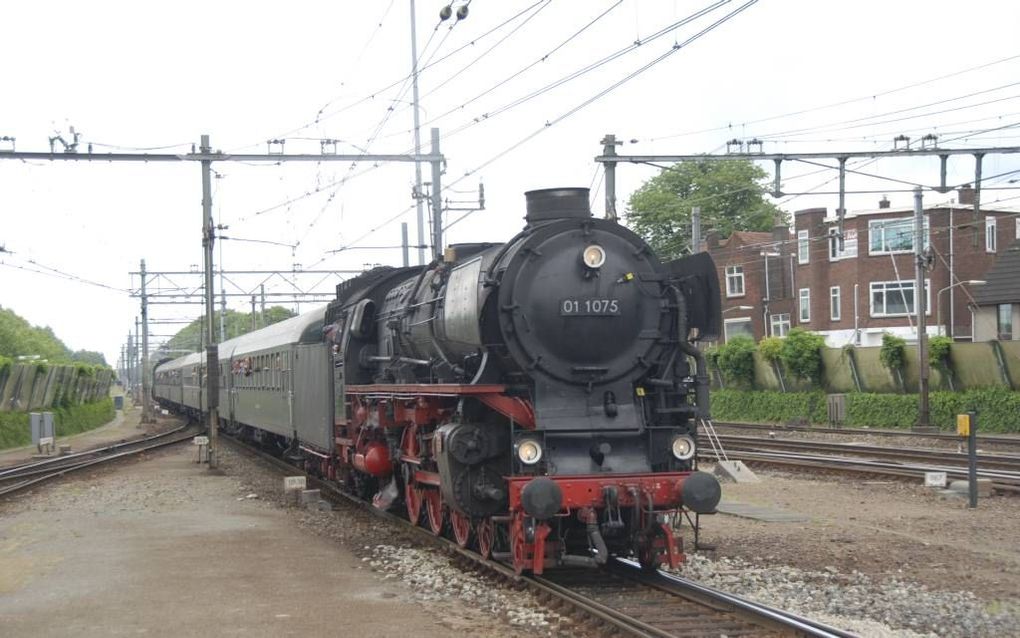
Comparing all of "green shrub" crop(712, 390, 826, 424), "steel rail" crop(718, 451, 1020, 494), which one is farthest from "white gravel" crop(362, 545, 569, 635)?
"green shrub" crop(712, 390, 826, 424)

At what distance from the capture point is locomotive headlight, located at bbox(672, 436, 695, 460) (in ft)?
31.9

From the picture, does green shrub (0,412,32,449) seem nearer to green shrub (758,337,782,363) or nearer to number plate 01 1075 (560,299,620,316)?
green shrub (758,337,782,363)

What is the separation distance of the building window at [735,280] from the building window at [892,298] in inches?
374

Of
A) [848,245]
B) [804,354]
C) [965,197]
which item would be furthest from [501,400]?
[965,197]

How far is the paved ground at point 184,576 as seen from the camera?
8.23 meters

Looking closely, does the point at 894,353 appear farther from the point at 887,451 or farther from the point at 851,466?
the point at 851,466

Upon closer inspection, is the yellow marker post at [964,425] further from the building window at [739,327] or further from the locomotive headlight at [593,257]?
the building window at [739,327]

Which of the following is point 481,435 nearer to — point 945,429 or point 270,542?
point 270,542

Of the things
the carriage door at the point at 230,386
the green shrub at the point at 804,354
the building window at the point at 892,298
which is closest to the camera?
the carriage door at the point at 230,386

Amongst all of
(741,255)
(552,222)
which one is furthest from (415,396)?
(741,255)

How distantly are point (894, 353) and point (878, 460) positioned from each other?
409 inches

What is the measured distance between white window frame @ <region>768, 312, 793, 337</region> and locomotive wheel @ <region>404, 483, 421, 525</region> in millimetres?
39597

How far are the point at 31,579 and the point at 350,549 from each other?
3301 millimetres

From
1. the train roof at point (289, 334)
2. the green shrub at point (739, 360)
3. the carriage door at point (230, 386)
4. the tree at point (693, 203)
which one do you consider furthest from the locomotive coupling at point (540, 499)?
the tree at point (693, 203)
